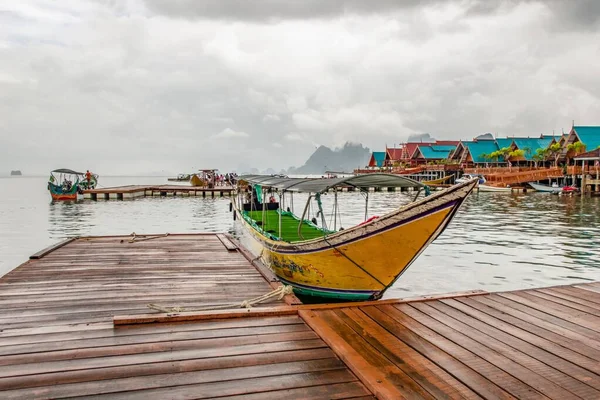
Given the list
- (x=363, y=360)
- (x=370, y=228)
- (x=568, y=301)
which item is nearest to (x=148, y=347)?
(x=363, y=360)

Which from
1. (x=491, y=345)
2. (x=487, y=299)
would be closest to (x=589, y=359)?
(x=491, y=345)

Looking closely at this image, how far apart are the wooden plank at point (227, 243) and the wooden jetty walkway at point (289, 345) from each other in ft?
11.3

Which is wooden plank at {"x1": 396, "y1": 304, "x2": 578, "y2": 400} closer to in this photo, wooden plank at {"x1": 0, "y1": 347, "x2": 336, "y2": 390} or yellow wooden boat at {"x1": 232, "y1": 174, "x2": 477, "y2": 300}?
yellow wooden boat at {"x1": 232, "y1": 174, "x2": 477, "y2": 300}

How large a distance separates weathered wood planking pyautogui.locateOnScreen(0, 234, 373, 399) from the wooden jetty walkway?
0.05 ft

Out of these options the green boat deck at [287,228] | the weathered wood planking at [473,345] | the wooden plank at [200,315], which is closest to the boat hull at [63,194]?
the green boat deck at [287,228]

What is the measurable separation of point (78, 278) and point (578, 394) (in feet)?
24.0

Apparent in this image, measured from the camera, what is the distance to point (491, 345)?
454 cm

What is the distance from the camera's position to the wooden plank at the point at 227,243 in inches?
421

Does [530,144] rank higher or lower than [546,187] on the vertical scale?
higher

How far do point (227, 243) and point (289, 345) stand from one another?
730cm

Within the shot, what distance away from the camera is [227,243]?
1144 centimetres

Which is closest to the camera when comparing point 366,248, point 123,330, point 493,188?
point 123,330

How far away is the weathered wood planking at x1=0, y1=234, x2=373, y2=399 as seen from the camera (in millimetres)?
3502

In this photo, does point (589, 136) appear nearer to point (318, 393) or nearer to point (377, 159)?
point (377, 159)
